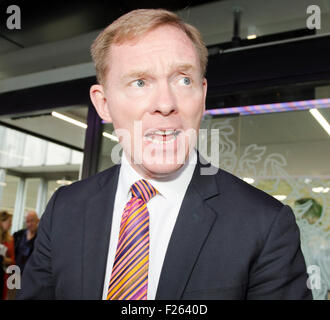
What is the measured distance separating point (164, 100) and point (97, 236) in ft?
1.19

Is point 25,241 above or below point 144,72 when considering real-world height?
below

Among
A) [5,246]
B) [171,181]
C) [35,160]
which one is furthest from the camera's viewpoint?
[35,160]

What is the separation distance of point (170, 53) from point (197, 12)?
189 centimetres

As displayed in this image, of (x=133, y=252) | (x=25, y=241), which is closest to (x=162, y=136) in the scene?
(x=133, y=252)

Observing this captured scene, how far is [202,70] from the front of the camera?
103 centimetres

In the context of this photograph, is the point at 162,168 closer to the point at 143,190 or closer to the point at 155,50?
the point at 143,190

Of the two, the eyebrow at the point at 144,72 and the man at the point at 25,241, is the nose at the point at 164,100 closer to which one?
the eyebrow at the point at 144,72

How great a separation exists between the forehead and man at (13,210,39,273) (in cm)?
329

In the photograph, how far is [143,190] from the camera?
979mm

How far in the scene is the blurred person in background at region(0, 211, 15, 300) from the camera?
11.8ft

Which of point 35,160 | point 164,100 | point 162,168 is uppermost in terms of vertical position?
point 35,160

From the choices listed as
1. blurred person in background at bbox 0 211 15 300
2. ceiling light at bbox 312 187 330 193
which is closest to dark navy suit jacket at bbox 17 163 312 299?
ceiling light at bbox 312 187 330 193
